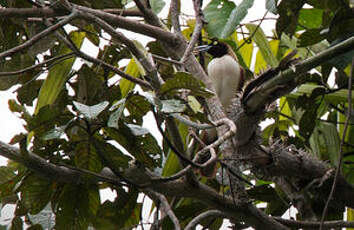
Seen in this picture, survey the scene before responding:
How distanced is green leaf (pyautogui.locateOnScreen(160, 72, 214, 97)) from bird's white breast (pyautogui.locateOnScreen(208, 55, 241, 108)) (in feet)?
3.03

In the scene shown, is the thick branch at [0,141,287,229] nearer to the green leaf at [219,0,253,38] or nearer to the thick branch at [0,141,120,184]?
the thick branch at [0,141,120,184]

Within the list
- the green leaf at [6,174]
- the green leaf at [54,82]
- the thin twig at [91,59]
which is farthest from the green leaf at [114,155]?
the green leaf at [6,174]

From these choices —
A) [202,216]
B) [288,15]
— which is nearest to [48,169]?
[202,216]

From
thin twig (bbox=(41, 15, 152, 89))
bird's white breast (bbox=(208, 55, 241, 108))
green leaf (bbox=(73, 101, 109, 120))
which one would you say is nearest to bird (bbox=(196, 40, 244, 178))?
bird's white breast (bbox=(208, 55, 241, 108))

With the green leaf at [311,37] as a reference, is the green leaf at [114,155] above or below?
below

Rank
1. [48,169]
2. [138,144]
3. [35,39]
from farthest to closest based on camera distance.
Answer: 1. [138,144]
2. [48,169]
3. [35,39]

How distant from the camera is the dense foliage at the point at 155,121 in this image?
1137 mm

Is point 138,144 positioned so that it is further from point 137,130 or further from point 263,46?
point 263,46

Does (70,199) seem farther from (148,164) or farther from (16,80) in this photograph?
(16,80)

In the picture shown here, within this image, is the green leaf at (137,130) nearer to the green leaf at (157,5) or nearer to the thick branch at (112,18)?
the thick branch at (112,18)

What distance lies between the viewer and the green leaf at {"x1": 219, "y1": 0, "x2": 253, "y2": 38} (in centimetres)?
140

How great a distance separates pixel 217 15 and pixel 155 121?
540 millimetres

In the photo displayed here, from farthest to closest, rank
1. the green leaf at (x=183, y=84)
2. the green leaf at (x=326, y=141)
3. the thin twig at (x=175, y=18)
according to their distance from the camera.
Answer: the green leaf at (x=326, y=141)
the thin twig at (x=175, y=18)
the green leaf at (x=183, y=84)

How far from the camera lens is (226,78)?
2051 millimetres
